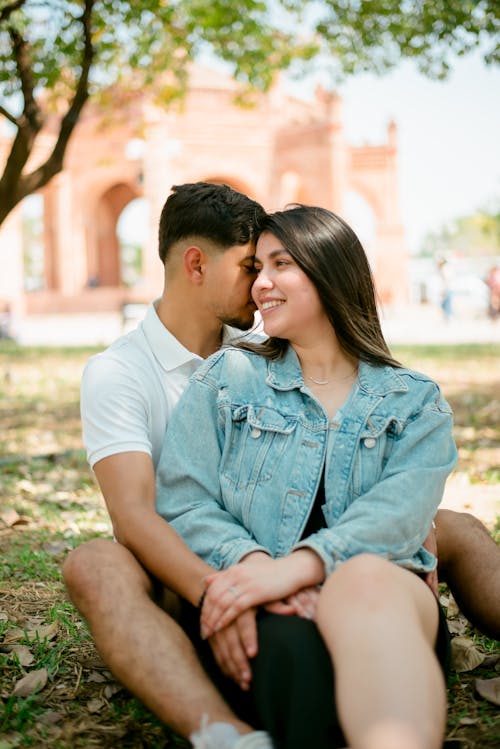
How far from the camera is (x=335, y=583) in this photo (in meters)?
2.19

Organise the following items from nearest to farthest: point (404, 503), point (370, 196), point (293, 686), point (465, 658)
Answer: point (293, 686) < point (404, 503) < point (465, 658) < point (370, 196)

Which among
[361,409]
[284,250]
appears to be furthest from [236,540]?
[284,250]

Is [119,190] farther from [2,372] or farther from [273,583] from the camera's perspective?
[273,583]

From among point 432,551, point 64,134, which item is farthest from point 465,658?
point 64,134

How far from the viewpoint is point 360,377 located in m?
2.74

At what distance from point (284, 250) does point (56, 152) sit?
273 inches

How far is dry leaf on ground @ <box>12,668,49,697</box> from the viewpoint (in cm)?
284

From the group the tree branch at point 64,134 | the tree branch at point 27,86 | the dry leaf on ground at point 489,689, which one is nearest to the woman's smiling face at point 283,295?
the dry leaf on ground at point 489,689

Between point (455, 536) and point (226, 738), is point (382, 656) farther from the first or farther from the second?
point (455, 536)

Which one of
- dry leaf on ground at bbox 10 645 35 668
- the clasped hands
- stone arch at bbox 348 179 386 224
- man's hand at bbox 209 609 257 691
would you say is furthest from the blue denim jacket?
stone arch at bbox 348 179 386 224

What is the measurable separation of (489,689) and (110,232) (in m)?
37.6

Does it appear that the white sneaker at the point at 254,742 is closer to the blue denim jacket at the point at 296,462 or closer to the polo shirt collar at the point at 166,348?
the blue denim jacket at the point at 296,462

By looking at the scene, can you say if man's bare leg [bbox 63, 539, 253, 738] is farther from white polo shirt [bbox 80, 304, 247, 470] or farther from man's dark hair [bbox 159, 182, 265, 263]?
man's dark hair [bbox 159, 182, 265, 263]

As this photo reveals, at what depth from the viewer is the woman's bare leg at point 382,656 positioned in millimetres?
1850
